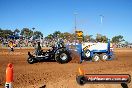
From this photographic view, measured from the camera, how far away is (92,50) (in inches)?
759

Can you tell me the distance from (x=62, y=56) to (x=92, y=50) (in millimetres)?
2689

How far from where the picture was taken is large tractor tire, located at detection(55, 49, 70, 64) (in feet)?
57.8

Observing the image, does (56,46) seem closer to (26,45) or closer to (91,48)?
(91,48)

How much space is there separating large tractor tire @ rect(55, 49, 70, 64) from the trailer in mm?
909

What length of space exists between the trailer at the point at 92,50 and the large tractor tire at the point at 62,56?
0.91 metres

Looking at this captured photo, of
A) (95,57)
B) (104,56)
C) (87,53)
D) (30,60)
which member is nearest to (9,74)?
(30,60)

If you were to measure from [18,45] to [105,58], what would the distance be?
25.5 metres

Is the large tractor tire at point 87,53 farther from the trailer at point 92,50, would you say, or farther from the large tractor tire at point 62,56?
the large tractor tire at point 62,56

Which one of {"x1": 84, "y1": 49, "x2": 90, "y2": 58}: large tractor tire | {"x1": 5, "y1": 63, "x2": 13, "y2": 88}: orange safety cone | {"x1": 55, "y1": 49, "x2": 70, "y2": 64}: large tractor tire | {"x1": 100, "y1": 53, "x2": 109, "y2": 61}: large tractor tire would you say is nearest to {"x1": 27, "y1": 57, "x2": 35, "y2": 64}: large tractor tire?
{"x1": 55, "y1": 49, "x2": 70, "y2": 64}: large tractor tire

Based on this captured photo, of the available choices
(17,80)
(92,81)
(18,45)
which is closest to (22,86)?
(17,80)

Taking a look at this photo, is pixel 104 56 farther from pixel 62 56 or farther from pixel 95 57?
pixel 62 56

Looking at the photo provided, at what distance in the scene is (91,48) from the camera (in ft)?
63.0

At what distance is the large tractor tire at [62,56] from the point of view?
17.6 m

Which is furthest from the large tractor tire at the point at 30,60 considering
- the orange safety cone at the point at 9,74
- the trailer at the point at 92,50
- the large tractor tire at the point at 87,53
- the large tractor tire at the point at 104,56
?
the orange safety cone at the point at 9,74
